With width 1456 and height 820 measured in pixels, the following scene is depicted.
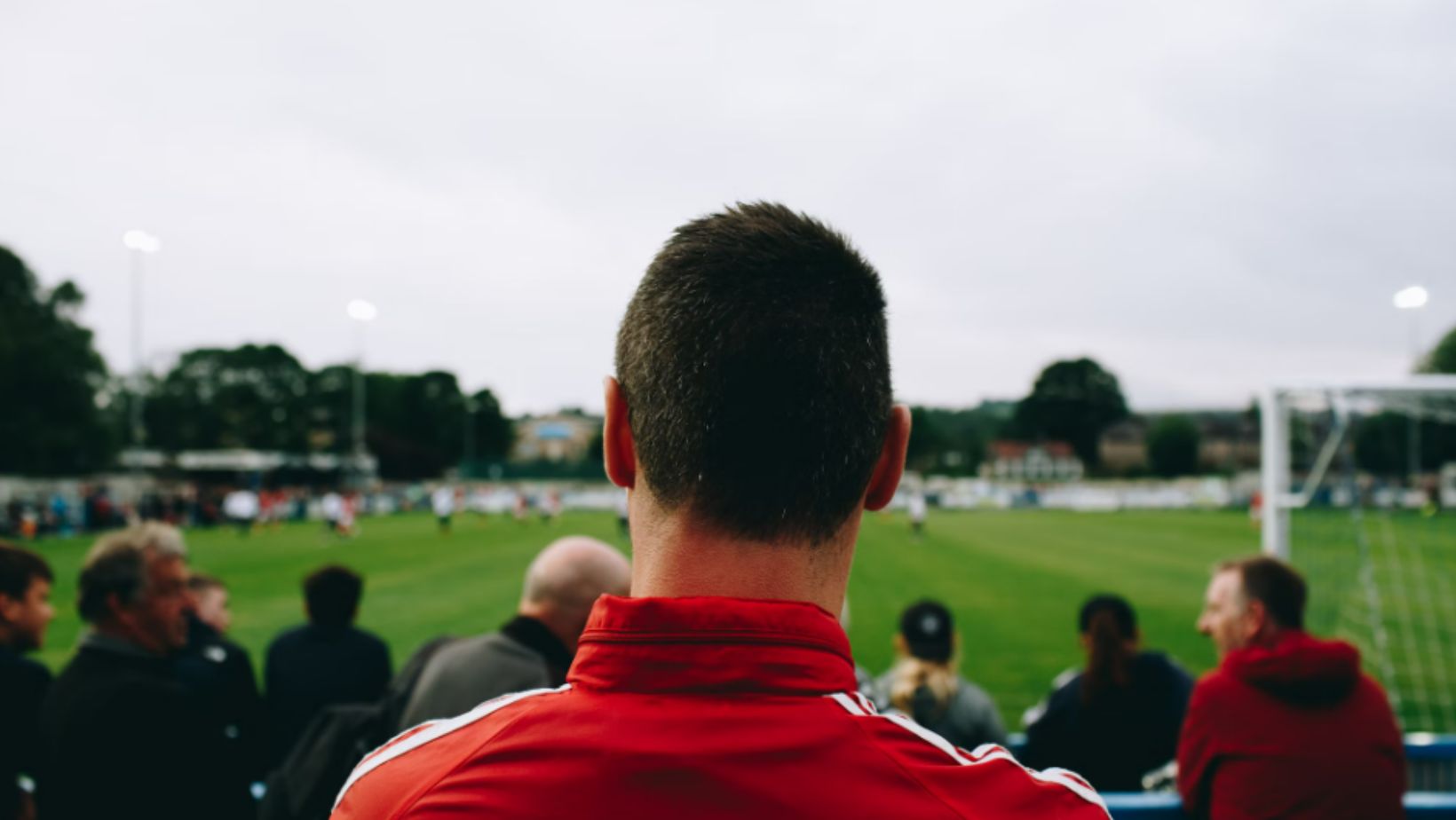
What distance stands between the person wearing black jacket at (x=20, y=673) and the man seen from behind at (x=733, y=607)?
3.79 m

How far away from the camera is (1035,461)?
100 meters

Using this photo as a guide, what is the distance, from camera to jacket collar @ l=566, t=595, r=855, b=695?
3.42ft

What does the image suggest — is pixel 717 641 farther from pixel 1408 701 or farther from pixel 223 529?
pixel 223 529

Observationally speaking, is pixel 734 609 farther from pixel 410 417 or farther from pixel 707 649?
pixel 410 417

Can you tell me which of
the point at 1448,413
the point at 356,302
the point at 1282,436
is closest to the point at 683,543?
the point at 1282,436

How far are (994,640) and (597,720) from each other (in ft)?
49.2

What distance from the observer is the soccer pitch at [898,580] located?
14.3m

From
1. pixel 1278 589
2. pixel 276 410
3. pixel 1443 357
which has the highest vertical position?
pixel 1443 357

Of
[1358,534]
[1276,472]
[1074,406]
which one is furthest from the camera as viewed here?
[1074,406]

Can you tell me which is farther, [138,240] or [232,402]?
[232,402]

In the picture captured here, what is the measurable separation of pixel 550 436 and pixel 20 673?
9852 centimetres

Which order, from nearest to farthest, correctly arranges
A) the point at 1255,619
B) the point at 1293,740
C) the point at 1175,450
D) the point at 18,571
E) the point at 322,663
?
1. the point at 1293,740
2. the point at 1255,619
3. the point at 18,571
4. the point at 322,663
5. the point at 1175,450

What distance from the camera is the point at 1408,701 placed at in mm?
12102

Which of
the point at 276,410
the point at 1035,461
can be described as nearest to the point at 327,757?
the point at 276,410
